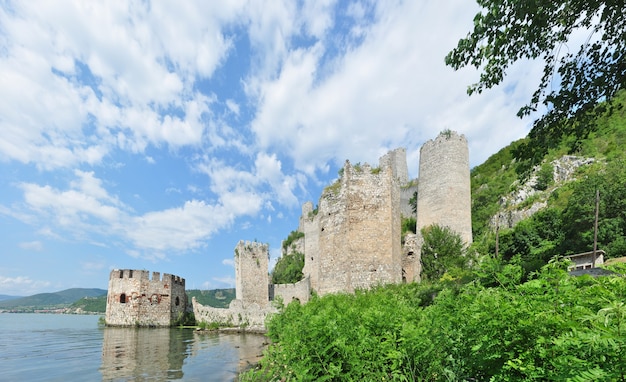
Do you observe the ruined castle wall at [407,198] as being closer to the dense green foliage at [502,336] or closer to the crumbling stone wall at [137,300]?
the crumbling stone wall at [137,300]

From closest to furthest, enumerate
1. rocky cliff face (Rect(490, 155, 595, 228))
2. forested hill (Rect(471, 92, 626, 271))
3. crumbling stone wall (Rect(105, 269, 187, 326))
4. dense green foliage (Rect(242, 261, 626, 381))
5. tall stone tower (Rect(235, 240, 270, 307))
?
dense green foliage (Rect(242, 261, 626, 381)), forested hill (Rect(471, 92, 626, 271)), tall stone tower (Rect(235, 240, 270, 307)), crumbling stone wall (Rect(105, 269, 187, 326)), rocky cliff face (Rect(490, 155, 595, 228))

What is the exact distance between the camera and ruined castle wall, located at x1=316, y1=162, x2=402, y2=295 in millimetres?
20969

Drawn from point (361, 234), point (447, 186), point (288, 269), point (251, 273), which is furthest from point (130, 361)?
point (288, 269)

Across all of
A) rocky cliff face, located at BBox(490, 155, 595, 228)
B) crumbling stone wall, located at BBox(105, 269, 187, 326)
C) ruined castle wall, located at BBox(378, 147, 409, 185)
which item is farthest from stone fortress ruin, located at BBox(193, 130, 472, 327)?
ruined castle wall, located at BBox(378, 147, 409, 185)

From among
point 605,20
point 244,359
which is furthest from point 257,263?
point 605,20

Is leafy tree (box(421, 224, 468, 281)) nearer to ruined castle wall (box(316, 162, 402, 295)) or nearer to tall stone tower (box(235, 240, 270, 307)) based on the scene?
ruined castle wall (box(316, 162, 402, 295))

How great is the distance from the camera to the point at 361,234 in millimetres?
21344

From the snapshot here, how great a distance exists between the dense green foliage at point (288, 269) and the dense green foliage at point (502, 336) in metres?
36.9

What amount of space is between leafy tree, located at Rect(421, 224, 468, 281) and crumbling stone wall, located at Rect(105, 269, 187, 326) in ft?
84.6

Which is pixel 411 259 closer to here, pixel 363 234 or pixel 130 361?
pixel 363 234

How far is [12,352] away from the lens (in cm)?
1966

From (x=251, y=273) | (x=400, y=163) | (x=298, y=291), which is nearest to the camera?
(x=298, y=291)

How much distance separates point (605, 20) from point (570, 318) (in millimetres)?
7932

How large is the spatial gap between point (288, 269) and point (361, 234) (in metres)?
29.3
